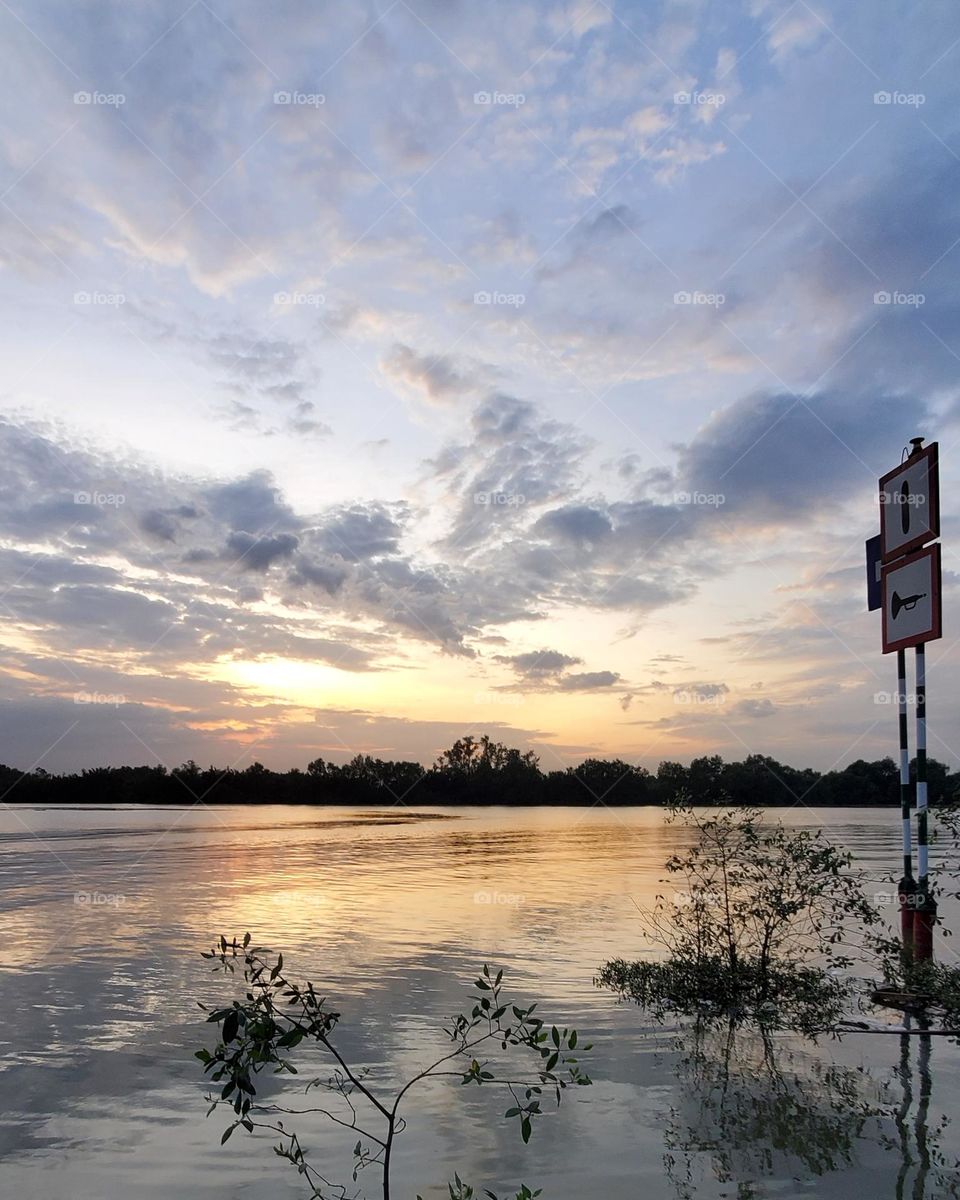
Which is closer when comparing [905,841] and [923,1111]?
[923,1111]

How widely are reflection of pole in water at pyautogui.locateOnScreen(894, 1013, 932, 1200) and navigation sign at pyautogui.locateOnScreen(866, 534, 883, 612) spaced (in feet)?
20.8

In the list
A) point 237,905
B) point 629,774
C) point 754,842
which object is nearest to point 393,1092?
point 754,842

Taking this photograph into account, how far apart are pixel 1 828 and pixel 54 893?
44.0 metres

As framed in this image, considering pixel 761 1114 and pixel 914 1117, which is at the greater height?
pixel 914 1117

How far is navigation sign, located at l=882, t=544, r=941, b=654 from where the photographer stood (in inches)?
482

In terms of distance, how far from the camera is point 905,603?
12906mm

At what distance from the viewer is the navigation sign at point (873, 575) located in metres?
14.3

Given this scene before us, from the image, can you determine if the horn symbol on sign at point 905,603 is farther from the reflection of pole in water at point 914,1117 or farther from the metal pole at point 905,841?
the reflection of pole in water at point 914,1117

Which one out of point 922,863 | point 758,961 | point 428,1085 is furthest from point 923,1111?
point 922,863

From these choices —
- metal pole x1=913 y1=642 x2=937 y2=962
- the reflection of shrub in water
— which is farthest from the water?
metal pole x1=913 y1=642 x2=937 y2=962

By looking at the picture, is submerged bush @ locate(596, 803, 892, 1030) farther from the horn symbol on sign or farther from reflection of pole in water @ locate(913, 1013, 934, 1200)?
the horn symbol on sign

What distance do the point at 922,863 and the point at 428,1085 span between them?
24.5ft

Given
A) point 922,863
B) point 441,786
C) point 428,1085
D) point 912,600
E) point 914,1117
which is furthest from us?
point 441,786

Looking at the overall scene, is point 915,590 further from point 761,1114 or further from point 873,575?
point 761,1114
